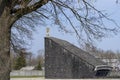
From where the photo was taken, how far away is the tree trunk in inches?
439

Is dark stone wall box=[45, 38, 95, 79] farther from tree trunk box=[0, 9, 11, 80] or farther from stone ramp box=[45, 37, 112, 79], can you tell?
tree trunk box=[0, 9, 11, 80]

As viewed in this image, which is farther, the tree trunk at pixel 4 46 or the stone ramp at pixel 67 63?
the stone ramp at pixel 67 63

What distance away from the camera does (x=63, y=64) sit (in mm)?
50969

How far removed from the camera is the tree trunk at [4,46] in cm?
1115

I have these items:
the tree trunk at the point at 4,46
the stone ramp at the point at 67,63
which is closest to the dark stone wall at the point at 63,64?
the stone ramp at the point at 67,63

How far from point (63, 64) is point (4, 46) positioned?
1571 inches

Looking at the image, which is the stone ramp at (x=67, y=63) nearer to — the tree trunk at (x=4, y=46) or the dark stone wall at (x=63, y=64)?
the dark stone wall at (x=63, y=64)

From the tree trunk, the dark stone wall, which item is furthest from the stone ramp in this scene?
the tree trunk

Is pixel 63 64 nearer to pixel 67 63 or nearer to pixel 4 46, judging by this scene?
pixel 67 63

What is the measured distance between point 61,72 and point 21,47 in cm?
2701

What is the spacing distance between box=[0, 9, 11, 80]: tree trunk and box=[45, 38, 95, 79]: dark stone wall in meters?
36.8

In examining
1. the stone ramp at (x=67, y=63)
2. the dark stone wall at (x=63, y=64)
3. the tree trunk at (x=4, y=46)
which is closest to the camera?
the tree trunk at (x=4, y=46)

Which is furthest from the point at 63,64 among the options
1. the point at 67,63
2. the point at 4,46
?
the point at 4,46

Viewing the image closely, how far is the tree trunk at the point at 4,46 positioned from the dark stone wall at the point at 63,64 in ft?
121
